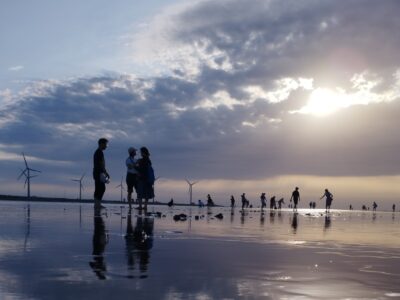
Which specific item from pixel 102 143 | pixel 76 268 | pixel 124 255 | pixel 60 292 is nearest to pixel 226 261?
pixel 124 255

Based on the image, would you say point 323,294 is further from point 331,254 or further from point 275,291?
point 331,254

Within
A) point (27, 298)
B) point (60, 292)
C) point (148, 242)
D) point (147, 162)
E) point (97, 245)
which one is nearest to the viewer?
point (27, 298)

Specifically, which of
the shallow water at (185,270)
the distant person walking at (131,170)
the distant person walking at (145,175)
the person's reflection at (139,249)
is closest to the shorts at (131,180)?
the distant person walking at (131,170)

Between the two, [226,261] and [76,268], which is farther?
[226,261]

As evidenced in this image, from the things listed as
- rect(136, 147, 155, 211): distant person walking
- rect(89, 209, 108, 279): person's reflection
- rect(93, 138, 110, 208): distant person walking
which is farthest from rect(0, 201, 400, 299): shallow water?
rect(136, 147, 155, 211): distant person walking

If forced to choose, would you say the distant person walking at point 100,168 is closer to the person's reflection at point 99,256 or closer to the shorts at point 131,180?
the shorts at point 131,180

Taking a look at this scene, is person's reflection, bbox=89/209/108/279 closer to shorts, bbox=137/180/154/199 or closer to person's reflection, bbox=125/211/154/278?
person's reflection, bbox=125/211/154/278

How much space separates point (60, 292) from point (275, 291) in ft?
6.27

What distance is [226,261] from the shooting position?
7.05 m

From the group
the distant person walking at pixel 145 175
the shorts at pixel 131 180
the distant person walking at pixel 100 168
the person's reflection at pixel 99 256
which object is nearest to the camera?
the person's reflection at pixel 99 256

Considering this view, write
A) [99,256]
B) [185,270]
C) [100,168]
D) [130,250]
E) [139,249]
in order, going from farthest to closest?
[100,168] → [139,249] → [130,250] → [99,256] → [185,270]

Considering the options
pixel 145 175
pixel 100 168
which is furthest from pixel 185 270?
pixel 145 175

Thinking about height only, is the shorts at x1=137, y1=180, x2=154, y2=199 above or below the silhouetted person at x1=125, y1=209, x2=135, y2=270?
above

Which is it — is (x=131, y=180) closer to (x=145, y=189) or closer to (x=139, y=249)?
(x=145, y=189)
